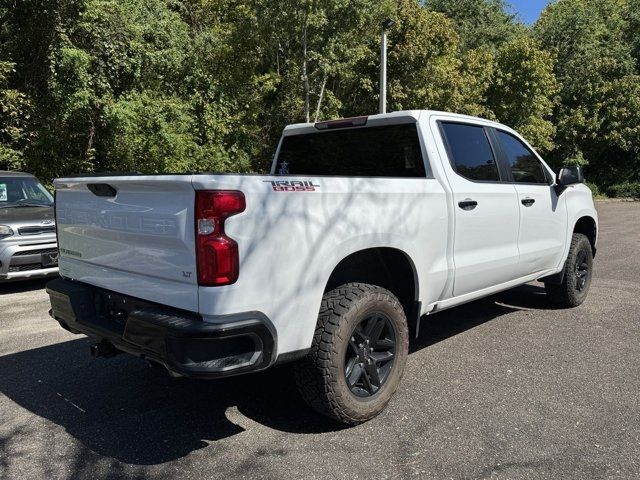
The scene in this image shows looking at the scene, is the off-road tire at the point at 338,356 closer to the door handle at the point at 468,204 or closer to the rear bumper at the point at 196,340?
the rear bumper at the point at 196,340

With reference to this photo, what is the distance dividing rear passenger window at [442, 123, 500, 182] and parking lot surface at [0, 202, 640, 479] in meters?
1.53

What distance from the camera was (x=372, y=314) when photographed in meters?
3.42

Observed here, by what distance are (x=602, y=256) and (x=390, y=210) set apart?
7.90 m

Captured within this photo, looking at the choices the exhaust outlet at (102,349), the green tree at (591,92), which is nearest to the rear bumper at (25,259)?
the exhaust outlet at (102,349)

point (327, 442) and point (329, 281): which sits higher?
point (329, 281)

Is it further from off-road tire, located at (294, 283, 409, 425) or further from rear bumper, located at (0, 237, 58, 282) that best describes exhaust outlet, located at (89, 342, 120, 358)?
rear bumper, located at (0, 237, 58, 282)

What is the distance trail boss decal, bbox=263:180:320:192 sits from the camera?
9.45 feet

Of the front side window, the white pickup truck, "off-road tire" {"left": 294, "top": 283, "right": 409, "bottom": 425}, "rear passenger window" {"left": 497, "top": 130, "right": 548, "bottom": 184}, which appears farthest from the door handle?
the front side window

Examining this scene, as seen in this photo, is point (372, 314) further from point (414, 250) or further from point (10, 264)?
point (10, 264)

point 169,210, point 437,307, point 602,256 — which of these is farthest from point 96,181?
point 602,256

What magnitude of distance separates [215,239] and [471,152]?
2.61 m

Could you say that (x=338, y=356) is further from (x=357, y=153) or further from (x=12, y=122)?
(x=12, y=122)

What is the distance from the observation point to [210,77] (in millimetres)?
17203

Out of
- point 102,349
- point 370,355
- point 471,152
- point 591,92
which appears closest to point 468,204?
point 471,152
